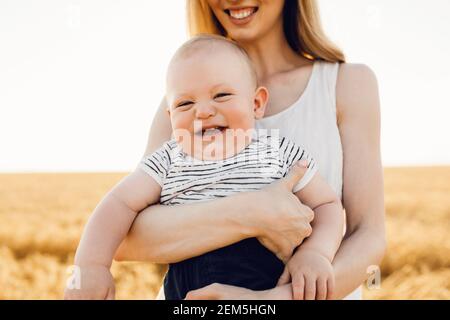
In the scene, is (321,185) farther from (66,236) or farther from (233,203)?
(66,236)

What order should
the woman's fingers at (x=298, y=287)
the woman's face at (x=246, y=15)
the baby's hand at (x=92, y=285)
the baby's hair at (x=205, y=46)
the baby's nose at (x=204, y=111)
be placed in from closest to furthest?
the woman's fingers at (x=298, y=287) → the baby's hand at (x=92, y=285) → the baby's nose at (x=204, y=111) → the baby's hair at (x=205, y=46) → the woman's face at (x=246, y=15)

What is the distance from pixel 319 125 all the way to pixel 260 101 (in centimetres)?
21

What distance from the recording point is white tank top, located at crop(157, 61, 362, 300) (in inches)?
73.3

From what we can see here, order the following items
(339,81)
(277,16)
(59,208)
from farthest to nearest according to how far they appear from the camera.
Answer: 1. (59,208)
2. (277,16)
3. (339,81)

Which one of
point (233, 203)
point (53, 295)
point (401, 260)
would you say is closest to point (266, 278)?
point (233, 203)

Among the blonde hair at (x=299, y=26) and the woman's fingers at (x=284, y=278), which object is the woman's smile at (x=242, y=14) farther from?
the woman's fingers at (x=284, y=278)

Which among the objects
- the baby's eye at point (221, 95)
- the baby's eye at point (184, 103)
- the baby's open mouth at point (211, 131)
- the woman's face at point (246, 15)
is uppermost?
the woman's face at point (246, 15)

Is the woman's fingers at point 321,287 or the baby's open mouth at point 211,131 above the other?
the baby's open mouth at point 211,131

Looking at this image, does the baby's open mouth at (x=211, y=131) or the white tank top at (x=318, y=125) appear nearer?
the baby's open mouth at (x=211, y=131)

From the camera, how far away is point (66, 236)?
584cm

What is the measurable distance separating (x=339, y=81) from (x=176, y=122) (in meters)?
0.58

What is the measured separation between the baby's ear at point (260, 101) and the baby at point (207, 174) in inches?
2.6

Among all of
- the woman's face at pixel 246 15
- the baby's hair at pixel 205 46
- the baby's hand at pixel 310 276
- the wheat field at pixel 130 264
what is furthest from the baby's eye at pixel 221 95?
the wheat field at pixel 130 264

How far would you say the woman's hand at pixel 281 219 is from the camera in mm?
1577
